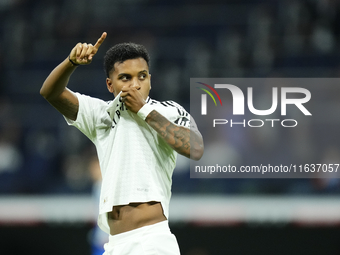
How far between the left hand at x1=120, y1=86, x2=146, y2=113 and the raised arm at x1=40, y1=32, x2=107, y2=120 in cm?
23

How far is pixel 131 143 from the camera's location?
6.64ft

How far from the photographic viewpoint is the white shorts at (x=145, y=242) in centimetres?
190

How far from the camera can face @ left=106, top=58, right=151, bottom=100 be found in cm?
209

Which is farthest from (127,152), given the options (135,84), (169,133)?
(135,84)

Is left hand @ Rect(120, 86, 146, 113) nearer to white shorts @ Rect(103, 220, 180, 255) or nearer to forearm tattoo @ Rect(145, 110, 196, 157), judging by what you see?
forearm tattoo @ Rect(145, 110, 196, 157)

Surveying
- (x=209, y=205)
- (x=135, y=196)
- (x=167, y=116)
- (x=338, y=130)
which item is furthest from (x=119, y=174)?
(x=338, y=130)

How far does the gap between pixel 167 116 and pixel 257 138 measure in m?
4.21

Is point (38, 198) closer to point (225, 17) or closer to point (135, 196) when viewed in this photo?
point (135, 196)

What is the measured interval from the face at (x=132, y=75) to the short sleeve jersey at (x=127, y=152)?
86 mm

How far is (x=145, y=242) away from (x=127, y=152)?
0.45 meters
